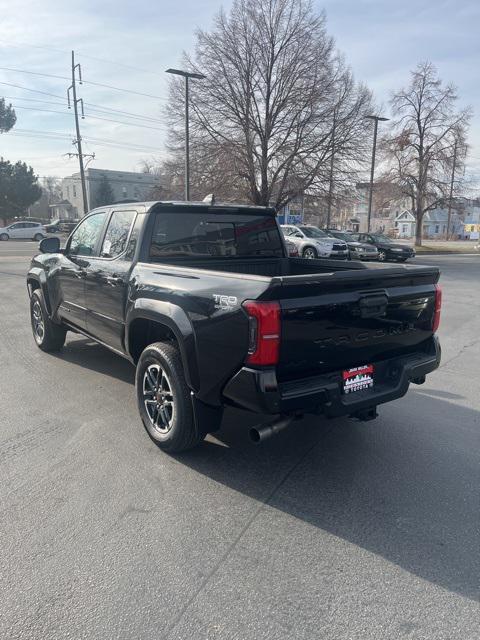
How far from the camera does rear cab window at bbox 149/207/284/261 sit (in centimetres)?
446

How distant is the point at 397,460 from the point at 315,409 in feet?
3.53

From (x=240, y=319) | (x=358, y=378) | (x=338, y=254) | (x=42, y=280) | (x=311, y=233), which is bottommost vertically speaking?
(x=338, y=254)

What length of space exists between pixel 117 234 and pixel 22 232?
1599 inches

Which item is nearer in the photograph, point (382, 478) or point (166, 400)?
point (382, 478)

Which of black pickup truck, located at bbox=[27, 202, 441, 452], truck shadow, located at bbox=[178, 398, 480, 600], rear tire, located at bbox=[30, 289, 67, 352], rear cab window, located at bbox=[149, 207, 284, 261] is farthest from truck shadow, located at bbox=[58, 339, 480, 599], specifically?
rear tire, located at bbox=[30, 289, 67, 352]

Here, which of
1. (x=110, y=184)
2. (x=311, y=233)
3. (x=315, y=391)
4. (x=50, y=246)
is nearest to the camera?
(x=315, y=391)

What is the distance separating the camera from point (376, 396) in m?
3.43

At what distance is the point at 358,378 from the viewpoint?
3426 millimetres

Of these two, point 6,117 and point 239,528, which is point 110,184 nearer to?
point 6,117

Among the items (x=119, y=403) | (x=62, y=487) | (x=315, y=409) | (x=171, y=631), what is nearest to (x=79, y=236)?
(x=119, y=403)

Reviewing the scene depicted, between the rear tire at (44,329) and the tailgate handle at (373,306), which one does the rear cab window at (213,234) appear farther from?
the rear tire at (44,329)

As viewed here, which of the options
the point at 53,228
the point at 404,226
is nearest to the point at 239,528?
the point at 53,228

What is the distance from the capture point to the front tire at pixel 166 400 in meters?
3.56

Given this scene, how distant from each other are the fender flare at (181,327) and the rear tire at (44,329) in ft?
10.2
